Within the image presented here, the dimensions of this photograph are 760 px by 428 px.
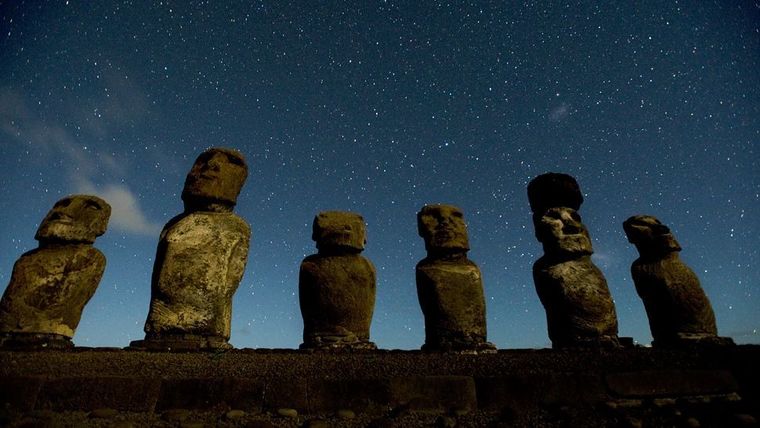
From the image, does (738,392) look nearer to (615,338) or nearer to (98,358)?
(615,338)

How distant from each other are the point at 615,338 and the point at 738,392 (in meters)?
1.50

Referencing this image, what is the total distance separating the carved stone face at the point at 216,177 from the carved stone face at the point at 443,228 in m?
2.59

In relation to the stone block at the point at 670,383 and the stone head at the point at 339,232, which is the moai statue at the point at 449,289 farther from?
the stone block at the point at 670,383

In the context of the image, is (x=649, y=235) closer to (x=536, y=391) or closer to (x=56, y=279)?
(x=536, y=391)

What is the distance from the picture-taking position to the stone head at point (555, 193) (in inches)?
274

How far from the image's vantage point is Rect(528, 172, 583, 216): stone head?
22.9ft

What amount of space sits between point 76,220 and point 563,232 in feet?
21.2

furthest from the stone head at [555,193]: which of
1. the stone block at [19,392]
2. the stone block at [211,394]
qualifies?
the stone block at [19,392]

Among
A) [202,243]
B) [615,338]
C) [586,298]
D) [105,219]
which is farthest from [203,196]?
[615,338]

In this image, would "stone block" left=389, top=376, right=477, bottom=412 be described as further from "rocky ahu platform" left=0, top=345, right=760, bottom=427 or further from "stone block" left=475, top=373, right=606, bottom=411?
"stone block" left=475, top=373, right=606, bottom=411

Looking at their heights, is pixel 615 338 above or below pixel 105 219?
below

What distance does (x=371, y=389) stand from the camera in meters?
3.69

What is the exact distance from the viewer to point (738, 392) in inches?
162

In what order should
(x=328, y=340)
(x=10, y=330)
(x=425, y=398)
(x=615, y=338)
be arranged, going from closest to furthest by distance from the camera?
1. (x=425, y=398)
2. (x=10, y=330)
3. (x=328, y=340)
4. (x=615, y=338)
